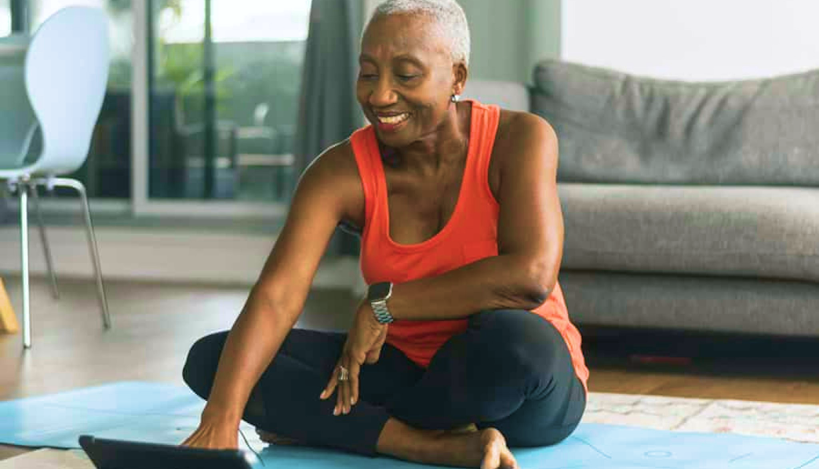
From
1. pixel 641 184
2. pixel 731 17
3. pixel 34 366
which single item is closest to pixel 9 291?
pixel 34 366

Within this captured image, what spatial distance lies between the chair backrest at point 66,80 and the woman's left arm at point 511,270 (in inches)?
82.6

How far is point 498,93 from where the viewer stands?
3.61 m

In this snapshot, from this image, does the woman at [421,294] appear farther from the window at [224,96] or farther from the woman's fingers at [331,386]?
the window at [224,96]

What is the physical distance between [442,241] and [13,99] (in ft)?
8.51

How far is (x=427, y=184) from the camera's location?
195cm

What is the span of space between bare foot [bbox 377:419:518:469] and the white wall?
2726 millimetres

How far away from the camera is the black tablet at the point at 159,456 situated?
4.47ft

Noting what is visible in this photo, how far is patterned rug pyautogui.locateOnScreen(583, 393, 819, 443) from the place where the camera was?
2230 mm

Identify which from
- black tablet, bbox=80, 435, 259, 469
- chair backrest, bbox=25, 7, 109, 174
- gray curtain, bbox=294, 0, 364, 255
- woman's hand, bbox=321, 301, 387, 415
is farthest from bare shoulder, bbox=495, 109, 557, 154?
gray curtain, bbox=294, 0, 364, 255

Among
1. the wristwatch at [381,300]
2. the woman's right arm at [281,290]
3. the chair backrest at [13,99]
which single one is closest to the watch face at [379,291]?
the wristwatch at [381,300]

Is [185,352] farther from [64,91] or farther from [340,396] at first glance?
[340,396]

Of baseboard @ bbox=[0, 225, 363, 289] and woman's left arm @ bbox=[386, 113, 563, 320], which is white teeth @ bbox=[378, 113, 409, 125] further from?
baseboard @ bbox=[0, 225, 363, 289]

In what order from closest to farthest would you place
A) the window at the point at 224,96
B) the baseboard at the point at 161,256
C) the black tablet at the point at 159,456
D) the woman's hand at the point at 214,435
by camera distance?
the black tablet at the point at 159,456, the woman's hand at the point at 214,435, the baseboard at the point at 161,256, the window at the point at 224,96

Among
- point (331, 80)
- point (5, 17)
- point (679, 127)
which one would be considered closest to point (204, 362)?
point (679, 127)
